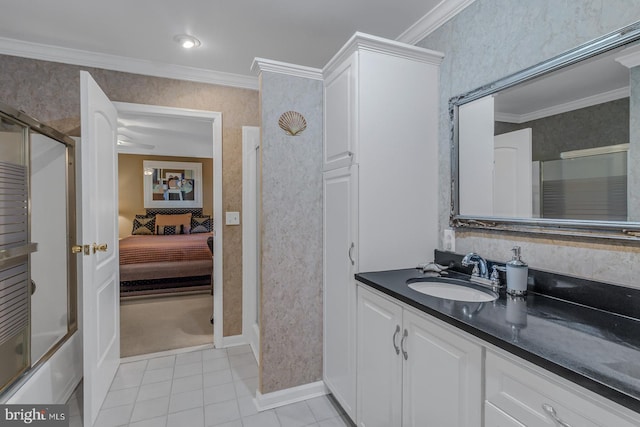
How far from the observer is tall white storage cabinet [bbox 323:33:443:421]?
5.53 ft

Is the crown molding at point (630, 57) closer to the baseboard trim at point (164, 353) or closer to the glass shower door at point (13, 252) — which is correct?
the glass shower door at point (13, 252)

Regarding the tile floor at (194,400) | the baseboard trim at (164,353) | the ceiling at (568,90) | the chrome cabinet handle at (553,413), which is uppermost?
the ceiling at (568,90)

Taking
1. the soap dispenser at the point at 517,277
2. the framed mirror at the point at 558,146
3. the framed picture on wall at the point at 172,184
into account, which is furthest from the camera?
the framed picture on wall at the point at 172,184

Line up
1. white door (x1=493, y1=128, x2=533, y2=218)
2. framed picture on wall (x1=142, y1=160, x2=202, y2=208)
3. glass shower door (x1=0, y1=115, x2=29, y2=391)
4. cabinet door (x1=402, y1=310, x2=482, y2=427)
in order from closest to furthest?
cabinet door (x1=402, y1=310, x2=482, y2=427)
white door (x1=493, y1=128, x2=533, y2=218)
glass shower door (x1=0, y1=115, x2=29, y2=391)
framed picture on wall (x1=142, y1=160, x2=202, y2=208)

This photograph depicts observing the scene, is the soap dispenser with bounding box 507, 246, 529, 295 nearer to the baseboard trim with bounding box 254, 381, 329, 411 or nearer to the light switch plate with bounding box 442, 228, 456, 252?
the light switch plate with bounding box 442, 228, 456, 252

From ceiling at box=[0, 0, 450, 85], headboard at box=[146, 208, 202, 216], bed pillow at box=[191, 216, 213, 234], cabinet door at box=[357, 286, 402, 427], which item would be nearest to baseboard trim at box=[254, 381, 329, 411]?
cabinet door at box=[357, 286, 402, 427]

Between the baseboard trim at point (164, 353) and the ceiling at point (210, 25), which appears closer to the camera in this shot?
the ceiling at point (210, 25)

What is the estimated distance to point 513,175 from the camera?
1489mm

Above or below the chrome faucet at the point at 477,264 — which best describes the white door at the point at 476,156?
above

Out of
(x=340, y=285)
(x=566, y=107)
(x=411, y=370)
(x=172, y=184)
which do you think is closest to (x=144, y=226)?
(x=172, y=184)

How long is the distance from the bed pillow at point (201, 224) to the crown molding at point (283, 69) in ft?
17.8

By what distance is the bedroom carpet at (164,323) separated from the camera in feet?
9.45

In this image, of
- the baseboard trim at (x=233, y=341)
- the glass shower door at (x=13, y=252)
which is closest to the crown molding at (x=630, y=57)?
the glass shower door at (x=13, y=252)

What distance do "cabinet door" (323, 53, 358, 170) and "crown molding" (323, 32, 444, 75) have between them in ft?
0.13
